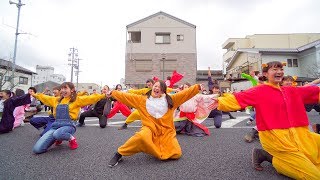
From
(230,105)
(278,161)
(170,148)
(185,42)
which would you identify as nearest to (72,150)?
(170,148)

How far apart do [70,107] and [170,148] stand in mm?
2326

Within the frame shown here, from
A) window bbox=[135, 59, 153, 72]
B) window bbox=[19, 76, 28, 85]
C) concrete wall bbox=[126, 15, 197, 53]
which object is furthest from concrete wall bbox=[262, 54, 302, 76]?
window bbox=[19, 76, 28, 85]

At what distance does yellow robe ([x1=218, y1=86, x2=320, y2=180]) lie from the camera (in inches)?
104

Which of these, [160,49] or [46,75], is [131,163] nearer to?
[160,49]

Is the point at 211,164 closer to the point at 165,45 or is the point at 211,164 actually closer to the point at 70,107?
the point at 70,107

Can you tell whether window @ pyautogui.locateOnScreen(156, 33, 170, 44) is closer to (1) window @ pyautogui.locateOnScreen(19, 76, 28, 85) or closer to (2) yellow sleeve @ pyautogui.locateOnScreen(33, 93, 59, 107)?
(1) window @ pyautogui.locateOnScreen(19, 76, 28, 85)

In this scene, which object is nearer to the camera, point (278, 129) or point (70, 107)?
point (278, 129)

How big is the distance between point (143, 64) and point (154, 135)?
25815 millimetres

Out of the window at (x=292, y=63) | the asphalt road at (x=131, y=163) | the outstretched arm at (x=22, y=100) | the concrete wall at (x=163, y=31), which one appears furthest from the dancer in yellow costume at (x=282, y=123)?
the concrete wall at (x=163, y=31)

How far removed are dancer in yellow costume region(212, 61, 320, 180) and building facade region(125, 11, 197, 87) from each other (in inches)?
1012

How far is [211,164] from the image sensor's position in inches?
138

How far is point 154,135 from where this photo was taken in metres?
3.88

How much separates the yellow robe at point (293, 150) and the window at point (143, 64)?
86.6 feet

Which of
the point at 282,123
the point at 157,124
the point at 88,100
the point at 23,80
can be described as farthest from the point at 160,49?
the point at 282,123
